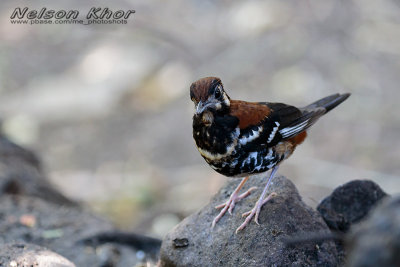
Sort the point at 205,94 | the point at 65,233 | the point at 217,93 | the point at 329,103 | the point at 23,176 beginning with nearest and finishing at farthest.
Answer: the point at 205,94
the point at 217,93
the point at 329,103
the point at 65,233
the point at 23,176

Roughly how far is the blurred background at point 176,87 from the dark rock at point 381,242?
636 cm

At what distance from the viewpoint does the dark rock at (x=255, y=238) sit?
13.5 feet

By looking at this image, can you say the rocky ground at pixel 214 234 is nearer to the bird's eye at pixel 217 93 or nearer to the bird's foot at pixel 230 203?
the bird's foot at pixel 230 203

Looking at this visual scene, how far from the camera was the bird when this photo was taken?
14.4 feet

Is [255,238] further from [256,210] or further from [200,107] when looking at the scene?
[200,107]

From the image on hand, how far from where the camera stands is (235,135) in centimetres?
446

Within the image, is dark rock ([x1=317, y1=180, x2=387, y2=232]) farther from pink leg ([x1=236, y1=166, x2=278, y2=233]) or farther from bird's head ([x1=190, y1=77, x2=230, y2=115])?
bird's head ([x1=190, y1=77, x2=230, y2=115])

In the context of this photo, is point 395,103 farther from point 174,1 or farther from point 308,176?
point 174,1

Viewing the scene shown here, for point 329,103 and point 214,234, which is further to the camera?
point 329,103

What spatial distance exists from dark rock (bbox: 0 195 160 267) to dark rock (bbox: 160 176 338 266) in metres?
1.26

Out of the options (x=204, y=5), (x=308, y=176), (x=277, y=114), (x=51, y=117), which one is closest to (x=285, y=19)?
(x=204, y=5)

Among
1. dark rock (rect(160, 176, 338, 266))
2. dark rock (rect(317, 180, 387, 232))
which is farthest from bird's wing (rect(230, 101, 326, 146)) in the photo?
dark rock (rect(317, 180, 387, 232))

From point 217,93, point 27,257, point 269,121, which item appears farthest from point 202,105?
point 27,257

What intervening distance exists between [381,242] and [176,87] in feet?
33.8
